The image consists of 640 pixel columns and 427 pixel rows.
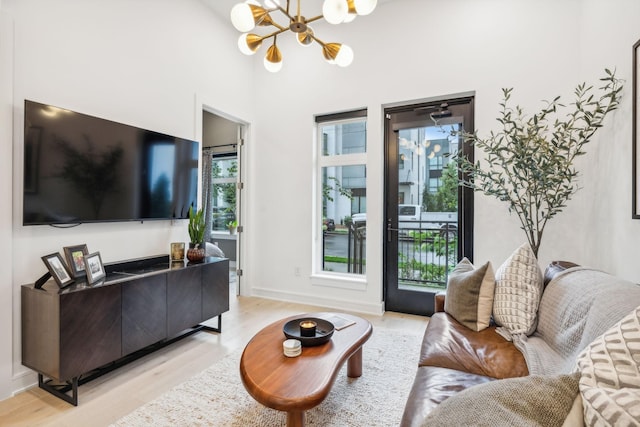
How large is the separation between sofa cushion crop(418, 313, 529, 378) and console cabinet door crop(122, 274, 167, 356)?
1931mm

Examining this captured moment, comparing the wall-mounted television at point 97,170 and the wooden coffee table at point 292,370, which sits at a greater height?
the wall-mounted television at point 97,170

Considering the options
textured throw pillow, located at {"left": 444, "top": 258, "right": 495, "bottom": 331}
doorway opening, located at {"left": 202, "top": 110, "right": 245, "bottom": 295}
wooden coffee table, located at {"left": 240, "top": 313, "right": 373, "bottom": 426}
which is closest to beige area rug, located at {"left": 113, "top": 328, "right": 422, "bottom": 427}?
wooden coffee table, located at {"left": 240, "top": 313, "right": 373, "bottom": 426}

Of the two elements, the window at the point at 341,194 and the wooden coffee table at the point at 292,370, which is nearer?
the wooden coffee table at the point at 292,370

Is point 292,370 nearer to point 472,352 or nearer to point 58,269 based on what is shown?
point 472,352

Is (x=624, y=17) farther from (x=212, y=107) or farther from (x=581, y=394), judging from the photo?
(x=212, y=107)

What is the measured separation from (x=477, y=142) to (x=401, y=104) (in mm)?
1045

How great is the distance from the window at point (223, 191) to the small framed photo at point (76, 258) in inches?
156

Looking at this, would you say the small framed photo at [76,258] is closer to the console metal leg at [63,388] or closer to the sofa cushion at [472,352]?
the console metal leg at [63,388]

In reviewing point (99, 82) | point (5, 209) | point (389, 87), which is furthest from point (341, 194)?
point (5, 209)

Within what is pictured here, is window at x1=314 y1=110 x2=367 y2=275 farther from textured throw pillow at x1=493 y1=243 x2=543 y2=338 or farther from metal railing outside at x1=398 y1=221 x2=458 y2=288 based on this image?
textured throw pillow at x1=493 y1=243 x2=543 y2=338

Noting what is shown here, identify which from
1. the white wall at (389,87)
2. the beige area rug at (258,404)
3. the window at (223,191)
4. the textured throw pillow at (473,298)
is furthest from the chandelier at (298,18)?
the window at (223,191)

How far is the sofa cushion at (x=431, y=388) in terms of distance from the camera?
116cm

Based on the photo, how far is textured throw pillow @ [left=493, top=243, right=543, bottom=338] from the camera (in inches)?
72.8

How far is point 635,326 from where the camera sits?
91 cm
